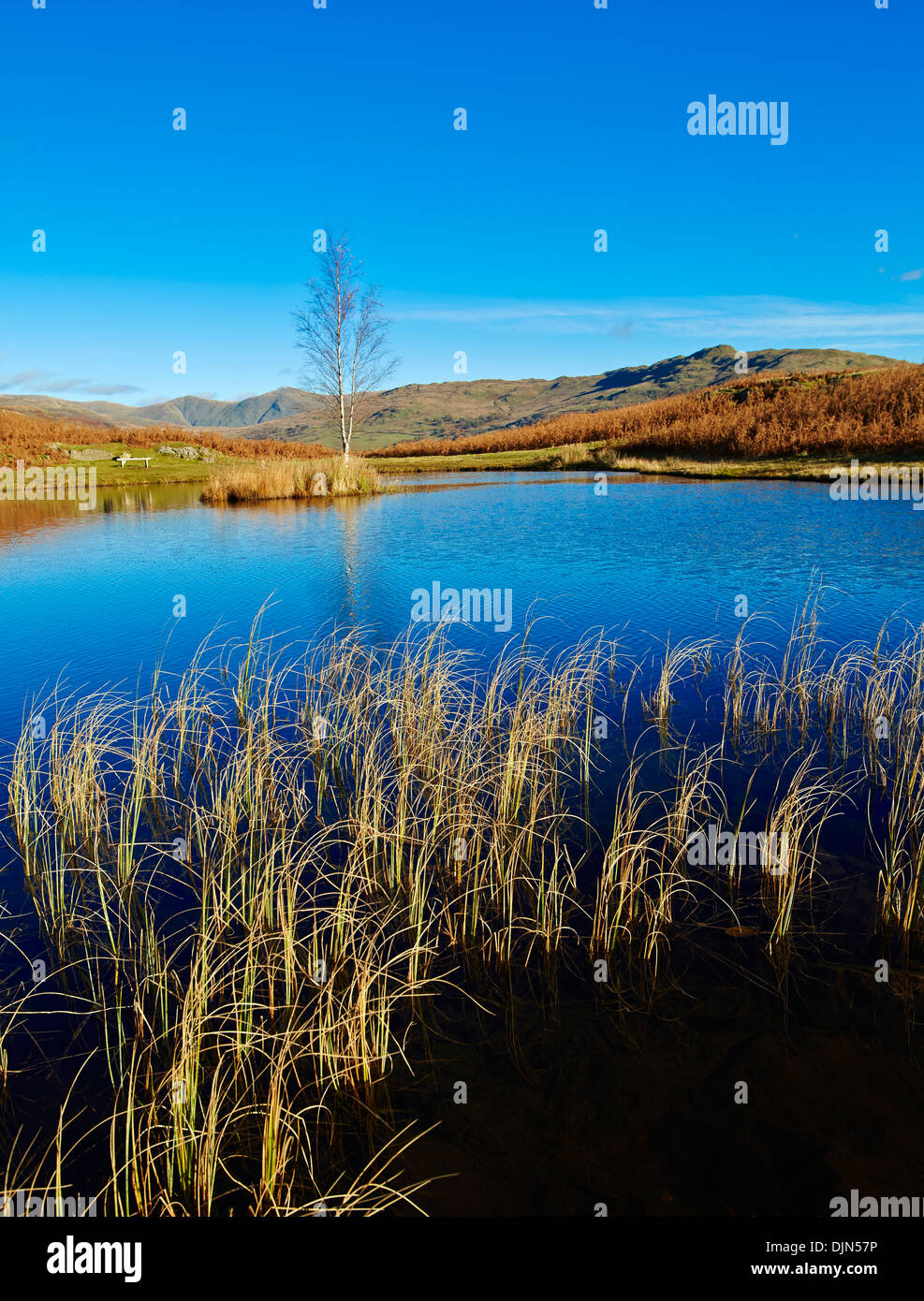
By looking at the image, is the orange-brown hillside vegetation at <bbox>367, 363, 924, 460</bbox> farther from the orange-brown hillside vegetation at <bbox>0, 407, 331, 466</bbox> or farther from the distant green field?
the orange-brown hillside vegetation at <bbox>0, 407, 331, 466</bbox>

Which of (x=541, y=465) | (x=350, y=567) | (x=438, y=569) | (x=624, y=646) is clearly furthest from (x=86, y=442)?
(x=624, y=646)

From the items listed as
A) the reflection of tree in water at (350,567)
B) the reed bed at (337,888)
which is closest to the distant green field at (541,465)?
the reflection of tree in water at (350,567)

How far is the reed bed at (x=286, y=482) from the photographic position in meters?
33.6

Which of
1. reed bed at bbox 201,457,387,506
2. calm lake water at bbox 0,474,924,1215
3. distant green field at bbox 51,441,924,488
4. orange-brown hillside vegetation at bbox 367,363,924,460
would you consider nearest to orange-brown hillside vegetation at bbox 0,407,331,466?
distant green field at bbox 51,441,924,488

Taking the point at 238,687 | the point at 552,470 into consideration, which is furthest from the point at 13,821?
the point at 552,470

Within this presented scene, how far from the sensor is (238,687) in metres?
9.02

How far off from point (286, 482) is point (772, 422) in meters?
31.9

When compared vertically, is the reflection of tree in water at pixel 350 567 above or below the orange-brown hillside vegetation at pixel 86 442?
below

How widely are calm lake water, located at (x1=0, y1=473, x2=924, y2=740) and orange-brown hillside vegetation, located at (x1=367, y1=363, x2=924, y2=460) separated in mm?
11082

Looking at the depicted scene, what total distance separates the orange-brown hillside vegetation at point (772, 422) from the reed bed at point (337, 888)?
1400 inches

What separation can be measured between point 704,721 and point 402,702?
3960 millimetres

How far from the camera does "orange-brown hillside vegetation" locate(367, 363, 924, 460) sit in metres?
38.6

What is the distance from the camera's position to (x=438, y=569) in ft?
59.3

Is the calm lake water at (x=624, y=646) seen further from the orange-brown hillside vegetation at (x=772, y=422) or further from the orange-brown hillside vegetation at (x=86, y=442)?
the orange-brown hillside vegetation at (x=86, y=442)
